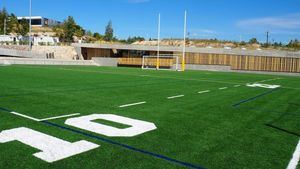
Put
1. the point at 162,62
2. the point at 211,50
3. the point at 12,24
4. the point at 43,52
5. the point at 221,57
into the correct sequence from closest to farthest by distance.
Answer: the point at 221,57 < the point at 211,50 < the point at 162,62 < the point at 43,52 < the point at 12,24

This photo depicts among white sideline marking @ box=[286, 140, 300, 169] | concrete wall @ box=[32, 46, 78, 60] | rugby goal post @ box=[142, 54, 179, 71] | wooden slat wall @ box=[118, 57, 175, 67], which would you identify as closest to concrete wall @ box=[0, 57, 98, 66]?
wooden slat wall @ box=[118, 57, 175, 67]

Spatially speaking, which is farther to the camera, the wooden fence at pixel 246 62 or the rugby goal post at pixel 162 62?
the rugby goal post at pixel 162 62

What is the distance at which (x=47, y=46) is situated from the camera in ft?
184

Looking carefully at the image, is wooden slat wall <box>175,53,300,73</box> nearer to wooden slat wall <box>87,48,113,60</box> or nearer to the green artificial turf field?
wooden slat wall <box>87,48,113,60</box>

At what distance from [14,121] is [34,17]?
15883 centimetres

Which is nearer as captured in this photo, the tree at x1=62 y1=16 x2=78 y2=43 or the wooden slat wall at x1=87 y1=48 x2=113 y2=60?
the wooden slat wall at x1=87 y1=48 x2=113 y2=60

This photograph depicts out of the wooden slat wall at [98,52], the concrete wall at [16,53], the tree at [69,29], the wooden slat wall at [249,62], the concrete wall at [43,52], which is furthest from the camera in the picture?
the tree at [69,29]

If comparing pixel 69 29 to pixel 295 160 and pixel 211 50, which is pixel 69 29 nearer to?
pixel 211 50

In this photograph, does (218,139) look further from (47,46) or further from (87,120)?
(47,46)

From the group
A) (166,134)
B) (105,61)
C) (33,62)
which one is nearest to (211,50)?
(105,61)

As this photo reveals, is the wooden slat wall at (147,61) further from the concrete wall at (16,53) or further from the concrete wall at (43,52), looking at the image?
the concrete wall at (16,53)

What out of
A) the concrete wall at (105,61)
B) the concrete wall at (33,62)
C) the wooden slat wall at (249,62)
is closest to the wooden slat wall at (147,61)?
the concrete wall at (105,61)

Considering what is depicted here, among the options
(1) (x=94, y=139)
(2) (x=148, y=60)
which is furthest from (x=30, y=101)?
(2) (x=148, y=60)

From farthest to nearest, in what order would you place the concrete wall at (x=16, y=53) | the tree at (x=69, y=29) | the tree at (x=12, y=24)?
the tree at (x=12, y=24) → the tree at (x=69, y=29) → the concrete wall at (x=16, y=53)
